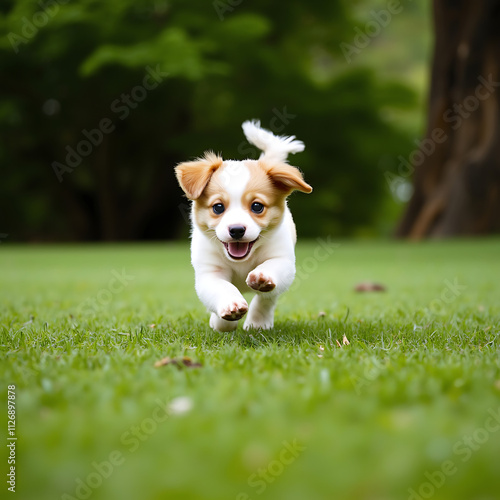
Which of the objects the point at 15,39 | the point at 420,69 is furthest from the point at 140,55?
the point at 420,69

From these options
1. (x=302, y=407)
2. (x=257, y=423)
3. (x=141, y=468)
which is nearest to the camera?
(x=141, y=468)

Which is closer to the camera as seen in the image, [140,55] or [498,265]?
[498,265]

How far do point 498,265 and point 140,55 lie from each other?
1088 centimetres

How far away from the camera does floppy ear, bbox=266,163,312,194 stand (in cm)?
337

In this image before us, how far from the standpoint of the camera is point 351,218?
26.9 meters

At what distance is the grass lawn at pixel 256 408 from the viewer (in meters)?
1.39

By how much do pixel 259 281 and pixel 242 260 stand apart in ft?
0.92

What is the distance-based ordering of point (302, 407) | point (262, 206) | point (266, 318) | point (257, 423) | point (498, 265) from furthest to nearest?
point (498, 265), point (266, 318), point (262, 206), point (302, 407), point (257, 423)

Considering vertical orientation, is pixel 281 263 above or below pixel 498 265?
above

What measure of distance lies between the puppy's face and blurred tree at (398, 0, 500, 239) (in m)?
12.9

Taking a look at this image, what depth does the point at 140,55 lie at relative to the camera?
52.2 ft

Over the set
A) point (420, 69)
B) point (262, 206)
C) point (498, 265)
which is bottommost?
point (498, 265)

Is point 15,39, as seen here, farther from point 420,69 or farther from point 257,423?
point 420,69

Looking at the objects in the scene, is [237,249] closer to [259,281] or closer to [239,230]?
[239,230]
